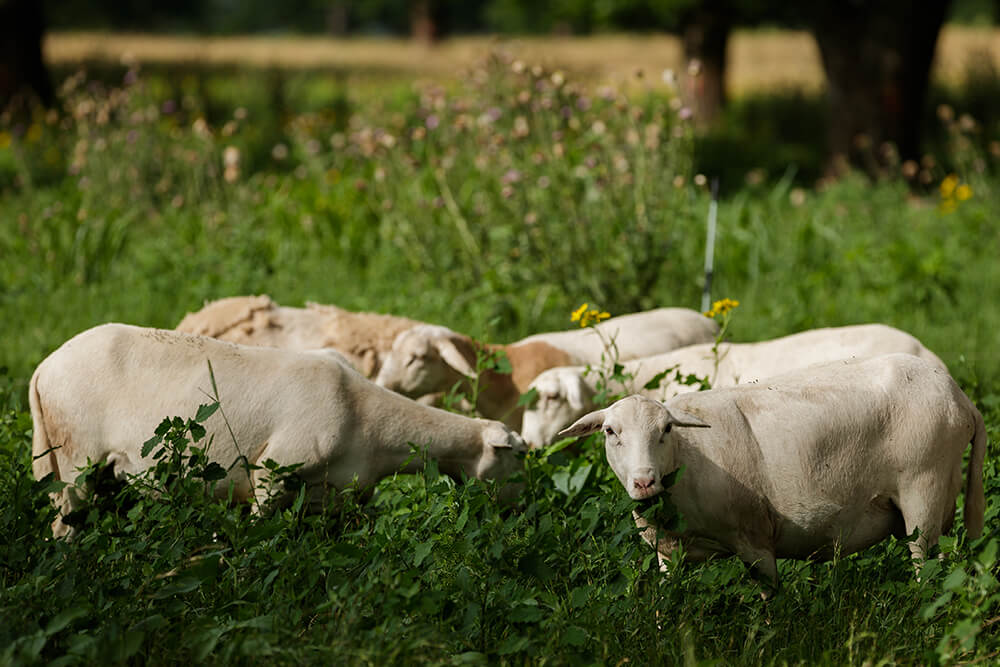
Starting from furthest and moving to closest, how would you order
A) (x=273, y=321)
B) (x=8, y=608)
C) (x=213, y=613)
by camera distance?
(x=273, y=321) < (x=213, y=613) < (x=8, y=608)

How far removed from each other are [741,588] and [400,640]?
1036 millimetres

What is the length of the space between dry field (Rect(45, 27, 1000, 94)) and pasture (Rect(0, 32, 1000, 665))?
15.7 ft

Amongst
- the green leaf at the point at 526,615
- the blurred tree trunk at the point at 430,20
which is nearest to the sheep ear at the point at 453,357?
the green leaf at the point at 526,615

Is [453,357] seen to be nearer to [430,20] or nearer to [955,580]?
[955,580]

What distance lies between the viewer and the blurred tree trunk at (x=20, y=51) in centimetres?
1295

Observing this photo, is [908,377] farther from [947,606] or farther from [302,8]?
[302,8]

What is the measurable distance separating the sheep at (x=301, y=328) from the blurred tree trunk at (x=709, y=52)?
37.8ft

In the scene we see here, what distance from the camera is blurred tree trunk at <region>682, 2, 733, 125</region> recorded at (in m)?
15.9

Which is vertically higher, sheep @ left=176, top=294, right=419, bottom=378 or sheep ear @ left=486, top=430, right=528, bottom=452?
sheep ear @ left=486, top=430, right=528, bottom=452

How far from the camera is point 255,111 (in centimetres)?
1511

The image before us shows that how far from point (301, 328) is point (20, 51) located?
9536 millimetres

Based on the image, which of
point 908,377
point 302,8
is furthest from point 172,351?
point 302,8

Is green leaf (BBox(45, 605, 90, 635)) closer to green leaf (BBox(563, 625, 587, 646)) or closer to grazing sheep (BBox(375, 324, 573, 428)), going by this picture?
green leaf (BBox(563, 625, 587, 646))

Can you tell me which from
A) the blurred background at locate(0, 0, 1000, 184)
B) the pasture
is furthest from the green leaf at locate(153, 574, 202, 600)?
the blurred background at locate(0, 0, 1000, 184)
